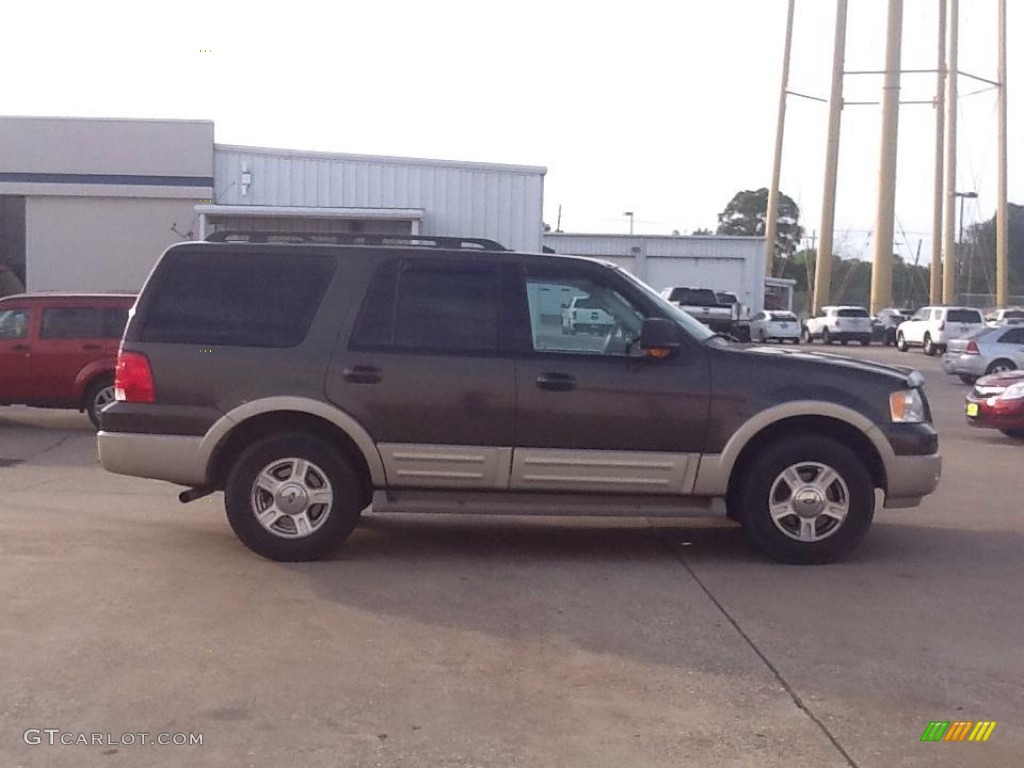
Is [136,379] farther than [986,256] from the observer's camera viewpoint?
No

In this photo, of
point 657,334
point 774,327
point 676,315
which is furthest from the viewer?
point 774,327

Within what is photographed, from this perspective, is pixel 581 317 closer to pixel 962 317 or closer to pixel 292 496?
pixel 292 496

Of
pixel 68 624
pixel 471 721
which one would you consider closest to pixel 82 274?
pixel 68 624

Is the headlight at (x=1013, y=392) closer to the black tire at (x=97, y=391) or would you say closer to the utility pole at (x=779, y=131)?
the black tire at (x=97, y=391)

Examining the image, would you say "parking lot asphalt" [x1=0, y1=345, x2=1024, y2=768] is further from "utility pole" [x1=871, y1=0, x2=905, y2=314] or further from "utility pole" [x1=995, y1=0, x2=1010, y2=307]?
"utility pole" [x1=995, y1=0, x2=1010, y2=307]

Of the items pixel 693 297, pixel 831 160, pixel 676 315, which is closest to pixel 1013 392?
pixel 676 315

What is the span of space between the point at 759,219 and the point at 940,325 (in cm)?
6638

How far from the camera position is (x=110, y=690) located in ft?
18.8

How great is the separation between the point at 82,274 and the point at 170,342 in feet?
66.6

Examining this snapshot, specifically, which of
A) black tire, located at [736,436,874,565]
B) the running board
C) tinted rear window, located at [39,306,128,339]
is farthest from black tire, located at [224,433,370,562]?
tinted rear window, located at [39,306,128,339]

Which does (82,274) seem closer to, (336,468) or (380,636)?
(336,468)

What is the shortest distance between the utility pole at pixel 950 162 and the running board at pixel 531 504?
1919 inches

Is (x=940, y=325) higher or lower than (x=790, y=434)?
higher

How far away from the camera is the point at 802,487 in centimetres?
832
